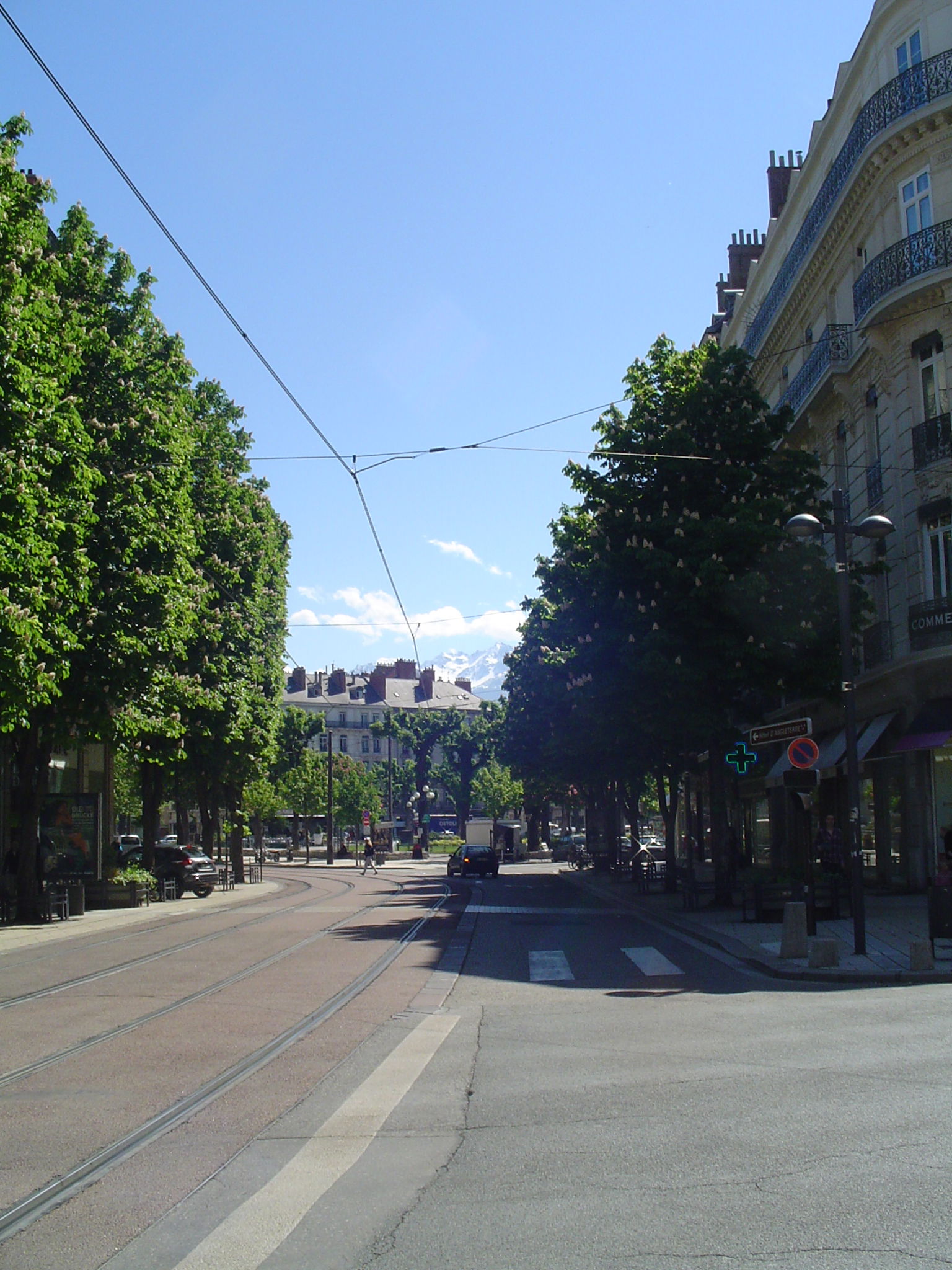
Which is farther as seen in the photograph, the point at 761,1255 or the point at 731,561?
A: the point at 731,561

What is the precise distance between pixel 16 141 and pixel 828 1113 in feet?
68.6

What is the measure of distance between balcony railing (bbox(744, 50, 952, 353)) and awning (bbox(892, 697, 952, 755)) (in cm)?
1251

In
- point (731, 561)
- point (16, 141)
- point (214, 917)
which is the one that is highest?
point (16, 141)

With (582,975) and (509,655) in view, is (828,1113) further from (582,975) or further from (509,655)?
(509,655)

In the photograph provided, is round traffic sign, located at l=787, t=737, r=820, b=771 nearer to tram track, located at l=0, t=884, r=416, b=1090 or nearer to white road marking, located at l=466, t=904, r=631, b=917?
tram track, located at l=0, t=884, r=416, b=1090

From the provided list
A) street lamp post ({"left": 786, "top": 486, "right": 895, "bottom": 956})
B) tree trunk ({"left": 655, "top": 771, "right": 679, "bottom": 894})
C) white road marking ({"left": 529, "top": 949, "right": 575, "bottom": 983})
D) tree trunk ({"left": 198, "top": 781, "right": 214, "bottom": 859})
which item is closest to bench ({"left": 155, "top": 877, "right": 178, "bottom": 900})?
tree trunk ({"left": 198, "top": 781, "right": 214, "bottom": 859})

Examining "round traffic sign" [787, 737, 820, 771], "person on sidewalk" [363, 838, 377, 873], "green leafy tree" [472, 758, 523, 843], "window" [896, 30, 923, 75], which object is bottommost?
"person on sidewalk" [363, 838, 377, 873]

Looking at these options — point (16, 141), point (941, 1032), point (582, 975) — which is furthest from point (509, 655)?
point (941, 1032)

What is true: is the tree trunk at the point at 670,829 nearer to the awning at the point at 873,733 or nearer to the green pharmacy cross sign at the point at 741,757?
the awning at the point at 873,733

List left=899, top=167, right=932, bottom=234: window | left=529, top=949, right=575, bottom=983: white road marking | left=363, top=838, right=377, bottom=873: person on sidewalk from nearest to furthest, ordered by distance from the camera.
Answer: left=529, top=949, right=575, bottom=983: white road marking
left=899, top=167, right=932, bottom=234: window
left=363, top=838, right=377, bottom=873: person on sidewalk

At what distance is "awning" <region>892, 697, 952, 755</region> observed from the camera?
974 inches

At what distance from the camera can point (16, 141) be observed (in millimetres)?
21547

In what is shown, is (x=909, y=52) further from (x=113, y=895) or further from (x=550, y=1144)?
(x=113, y=895)

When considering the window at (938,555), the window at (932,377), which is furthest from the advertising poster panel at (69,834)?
the window at (932,377)
